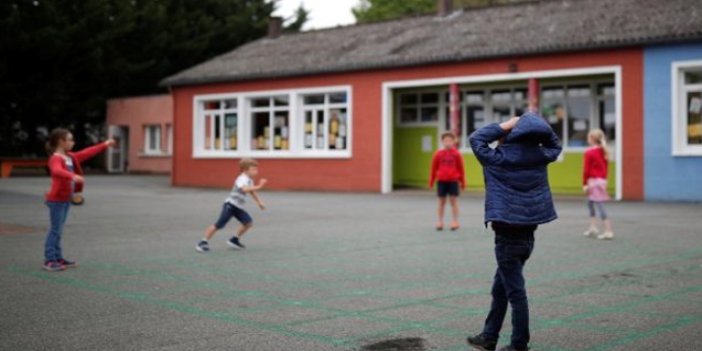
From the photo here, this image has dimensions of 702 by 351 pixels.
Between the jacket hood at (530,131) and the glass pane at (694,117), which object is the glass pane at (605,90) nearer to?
the glass pane at (694,117)

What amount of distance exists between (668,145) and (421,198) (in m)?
6.50

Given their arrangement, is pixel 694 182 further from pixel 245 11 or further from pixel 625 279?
pixel 245 11

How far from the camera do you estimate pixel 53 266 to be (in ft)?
32.3

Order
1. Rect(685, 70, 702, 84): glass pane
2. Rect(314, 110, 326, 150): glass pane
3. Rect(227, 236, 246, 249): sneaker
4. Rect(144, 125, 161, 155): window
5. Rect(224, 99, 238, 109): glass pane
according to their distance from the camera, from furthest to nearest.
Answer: Rect(144, 125, 161, 155): window
Rect(224, 99, 238, 109): glass pane
Rect(314, 110, 326, 150): glass pane
Rect(685, 70, 702, 84): glass pane
Rect(227, 236, 246, 249): sneaker

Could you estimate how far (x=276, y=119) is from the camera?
29.8 meters

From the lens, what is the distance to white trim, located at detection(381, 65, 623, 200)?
2217 centimetres

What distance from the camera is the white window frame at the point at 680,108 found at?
21.3 meters

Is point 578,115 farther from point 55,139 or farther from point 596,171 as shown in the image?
point 55,139

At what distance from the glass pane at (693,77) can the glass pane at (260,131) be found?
14.0 m

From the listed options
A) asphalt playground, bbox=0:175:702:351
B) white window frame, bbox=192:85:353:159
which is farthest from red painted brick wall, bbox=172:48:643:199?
asphalt playground, bbox=0:175:702:351

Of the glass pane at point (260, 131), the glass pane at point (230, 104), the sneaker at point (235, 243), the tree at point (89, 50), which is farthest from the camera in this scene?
the tree at point (89, 50)

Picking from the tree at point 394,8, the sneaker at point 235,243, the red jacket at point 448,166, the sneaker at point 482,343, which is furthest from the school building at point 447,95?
the tree at point 394,8

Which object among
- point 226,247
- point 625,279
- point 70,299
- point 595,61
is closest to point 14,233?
point 226,247

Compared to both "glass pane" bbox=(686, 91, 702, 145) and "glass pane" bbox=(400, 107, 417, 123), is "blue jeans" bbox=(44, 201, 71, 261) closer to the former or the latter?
"glass pane" bbox=(686, 91, 702, 145)
